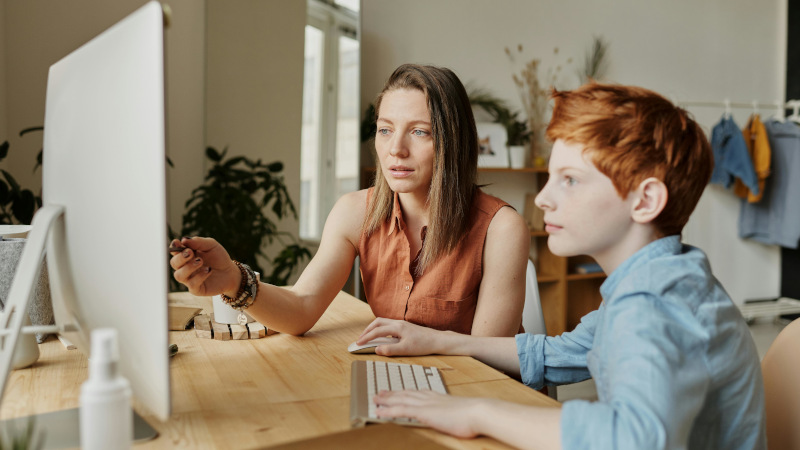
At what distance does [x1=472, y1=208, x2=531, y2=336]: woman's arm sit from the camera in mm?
1462

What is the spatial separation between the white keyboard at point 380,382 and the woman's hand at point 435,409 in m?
0.01

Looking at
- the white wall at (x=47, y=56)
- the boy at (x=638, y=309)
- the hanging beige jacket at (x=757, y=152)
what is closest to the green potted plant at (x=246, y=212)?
the white wall at (x=47, y=56)

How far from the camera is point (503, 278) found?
1490 mm

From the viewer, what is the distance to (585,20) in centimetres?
465

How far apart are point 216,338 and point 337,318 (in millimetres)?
320

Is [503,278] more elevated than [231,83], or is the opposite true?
[231,83]

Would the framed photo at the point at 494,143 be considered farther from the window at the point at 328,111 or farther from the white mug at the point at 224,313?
the white mug at the point at 224,313

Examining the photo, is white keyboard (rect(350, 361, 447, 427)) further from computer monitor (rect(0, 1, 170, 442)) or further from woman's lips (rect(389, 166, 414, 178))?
woman's lips (rect(389, 166, 414, 178))

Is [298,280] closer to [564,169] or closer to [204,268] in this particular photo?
[204,268]

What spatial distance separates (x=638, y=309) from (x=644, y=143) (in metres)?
0.24

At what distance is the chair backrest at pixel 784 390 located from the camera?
0.97 metres

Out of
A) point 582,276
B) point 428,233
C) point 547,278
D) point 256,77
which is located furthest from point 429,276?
point 582,276

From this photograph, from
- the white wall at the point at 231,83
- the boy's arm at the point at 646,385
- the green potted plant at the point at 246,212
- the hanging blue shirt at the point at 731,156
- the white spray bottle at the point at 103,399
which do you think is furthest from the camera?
the hanging blue shirt at the point at 731,156

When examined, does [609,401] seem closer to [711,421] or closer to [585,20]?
[711,421]
